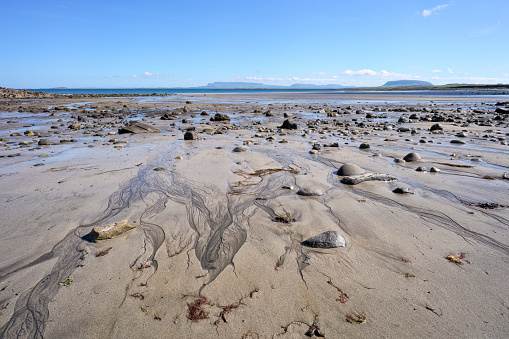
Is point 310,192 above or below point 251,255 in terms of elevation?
above

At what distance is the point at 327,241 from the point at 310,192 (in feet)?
5.33

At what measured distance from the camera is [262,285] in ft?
8.43

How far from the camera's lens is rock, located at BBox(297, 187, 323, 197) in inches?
187

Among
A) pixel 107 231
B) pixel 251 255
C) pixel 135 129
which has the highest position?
pixel 135 129

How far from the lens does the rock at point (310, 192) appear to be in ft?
15.5

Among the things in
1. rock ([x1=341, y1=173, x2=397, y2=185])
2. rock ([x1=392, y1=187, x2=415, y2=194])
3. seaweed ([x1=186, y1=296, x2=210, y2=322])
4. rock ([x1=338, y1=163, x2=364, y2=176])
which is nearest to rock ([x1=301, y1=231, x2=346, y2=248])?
seaweed ([x1=186, y1=296, x2=210, y2=322])

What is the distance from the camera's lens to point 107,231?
134 inches

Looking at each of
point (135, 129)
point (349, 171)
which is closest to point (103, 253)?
point (349, 171)

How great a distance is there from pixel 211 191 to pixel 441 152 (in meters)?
7.01

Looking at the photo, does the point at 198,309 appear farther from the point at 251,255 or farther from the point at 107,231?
the point at 107,231

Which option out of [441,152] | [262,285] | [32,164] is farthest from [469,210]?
[32,164]

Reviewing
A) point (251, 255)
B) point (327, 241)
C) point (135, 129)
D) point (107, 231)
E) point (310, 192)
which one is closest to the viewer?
point (251, 255)

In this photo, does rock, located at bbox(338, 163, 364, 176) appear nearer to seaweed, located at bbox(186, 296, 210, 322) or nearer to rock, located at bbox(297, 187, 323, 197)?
rock, located at bbox(297, 187, 323, 197)

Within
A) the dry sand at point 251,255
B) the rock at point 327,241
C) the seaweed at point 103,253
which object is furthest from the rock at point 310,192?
the seaweed at point 103,253
